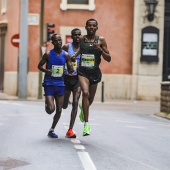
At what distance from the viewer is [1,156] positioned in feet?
27.7

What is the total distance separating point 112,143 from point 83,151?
4.82 feet

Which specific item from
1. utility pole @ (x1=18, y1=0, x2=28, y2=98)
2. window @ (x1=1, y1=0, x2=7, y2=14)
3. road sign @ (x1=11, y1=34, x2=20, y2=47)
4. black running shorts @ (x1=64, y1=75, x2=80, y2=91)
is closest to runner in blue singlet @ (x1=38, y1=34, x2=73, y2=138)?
black running shorts @ (x1=64, y1=75, x2=80, y2=91)

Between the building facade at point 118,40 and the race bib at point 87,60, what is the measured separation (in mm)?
20507

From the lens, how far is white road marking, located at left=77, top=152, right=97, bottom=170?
295 inches

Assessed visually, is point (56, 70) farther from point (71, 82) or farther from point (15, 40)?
point (15, 40)

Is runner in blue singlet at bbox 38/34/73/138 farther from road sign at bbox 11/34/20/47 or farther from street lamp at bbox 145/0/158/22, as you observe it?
street lamp at bbox 145/0/158/22

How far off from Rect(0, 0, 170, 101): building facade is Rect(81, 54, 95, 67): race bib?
67.3 feet

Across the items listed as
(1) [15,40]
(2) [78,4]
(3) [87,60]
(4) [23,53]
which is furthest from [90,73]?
(2) [78,4]

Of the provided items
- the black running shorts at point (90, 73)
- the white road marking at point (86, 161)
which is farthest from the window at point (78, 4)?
the white road marking at point (86, 161)

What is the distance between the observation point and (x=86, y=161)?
26.3ft

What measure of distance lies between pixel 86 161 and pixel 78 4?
24.5 m

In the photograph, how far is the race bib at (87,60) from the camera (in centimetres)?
1041

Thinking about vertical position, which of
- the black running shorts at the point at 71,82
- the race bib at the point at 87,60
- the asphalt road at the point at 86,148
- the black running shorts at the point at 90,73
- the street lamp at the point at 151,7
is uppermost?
the street lamp at the point at 151,7

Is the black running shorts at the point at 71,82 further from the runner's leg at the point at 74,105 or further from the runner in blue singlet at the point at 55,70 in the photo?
the runner in blue singlet at the point at 55,70
